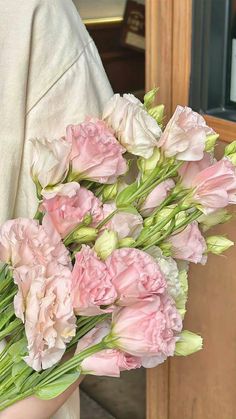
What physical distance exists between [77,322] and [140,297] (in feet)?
0.25

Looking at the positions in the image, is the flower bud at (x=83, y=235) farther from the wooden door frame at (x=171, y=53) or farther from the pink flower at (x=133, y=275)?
the wooden door frame at (x=171, y=53)

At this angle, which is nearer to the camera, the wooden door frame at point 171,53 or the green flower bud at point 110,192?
the green flower bud at point 110,192

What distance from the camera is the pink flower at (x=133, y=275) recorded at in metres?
0.56

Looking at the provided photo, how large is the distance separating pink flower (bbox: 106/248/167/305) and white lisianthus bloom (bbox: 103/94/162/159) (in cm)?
11

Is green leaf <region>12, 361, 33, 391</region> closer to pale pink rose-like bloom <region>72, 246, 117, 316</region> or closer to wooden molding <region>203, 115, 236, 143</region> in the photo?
pale pink rose-like bloom <region>72, 246, 117, 316</region>

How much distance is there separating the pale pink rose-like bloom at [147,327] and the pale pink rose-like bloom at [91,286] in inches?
0.8

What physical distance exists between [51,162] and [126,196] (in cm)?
8

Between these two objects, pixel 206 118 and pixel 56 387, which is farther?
pixel 206 118

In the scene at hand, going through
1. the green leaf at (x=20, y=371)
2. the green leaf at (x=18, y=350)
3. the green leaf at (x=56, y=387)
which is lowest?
the green leaf at (x=56, y=387)

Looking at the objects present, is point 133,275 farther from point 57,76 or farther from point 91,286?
point 57,76

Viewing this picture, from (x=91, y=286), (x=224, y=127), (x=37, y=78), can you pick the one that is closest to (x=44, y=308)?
(x=91, y=286)

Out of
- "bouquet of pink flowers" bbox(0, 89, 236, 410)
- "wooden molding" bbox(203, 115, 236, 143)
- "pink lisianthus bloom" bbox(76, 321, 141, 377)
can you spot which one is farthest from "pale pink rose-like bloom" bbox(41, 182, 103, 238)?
"wooden molding" bbox(203, 115, 236, 143)

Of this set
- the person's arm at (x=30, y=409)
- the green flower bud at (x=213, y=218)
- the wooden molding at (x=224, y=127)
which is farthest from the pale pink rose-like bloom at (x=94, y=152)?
the wooden molding at (x=224, y=127)

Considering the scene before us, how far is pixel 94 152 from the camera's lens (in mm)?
604
